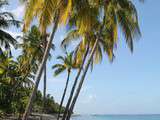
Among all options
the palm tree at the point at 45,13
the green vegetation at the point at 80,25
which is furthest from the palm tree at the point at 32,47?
the palm tree at the point at 45,13

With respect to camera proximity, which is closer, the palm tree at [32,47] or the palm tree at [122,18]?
the palm tree at [122,18]

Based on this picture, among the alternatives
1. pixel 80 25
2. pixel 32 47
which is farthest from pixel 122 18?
pixel 32 47

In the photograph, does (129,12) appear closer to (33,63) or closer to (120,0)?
(120,0)

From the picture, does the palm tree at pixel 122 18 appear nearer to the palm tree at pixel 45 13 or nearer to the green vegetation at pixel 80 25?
the green vegetation at pixel 80 25

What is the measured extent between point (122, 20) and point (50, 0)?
21.1 feet

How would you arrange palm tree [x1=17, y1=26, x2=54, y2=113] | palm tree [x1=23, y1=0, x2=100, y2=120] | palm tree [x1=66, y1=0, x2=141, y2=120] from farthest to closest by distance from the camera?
palm tree [x1=17, y1=26, x2=54, y2=113]
palm tree [x1=66, y1=0, x2=141, y2=120]
palm tree [x1=23, y1=0, x2=100, y2=120]

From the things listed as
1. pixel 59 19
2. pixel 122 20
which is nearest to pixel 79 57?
pixel 122 20

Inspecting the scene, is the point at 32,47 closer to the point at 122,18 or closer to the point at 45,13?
the point at 122,18

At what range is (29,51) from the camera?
1357 inches

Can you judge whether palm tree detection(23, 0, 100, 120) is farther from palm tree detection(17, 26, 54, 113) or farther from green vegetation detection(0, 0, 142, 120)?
palm tree detection(17, 26, 54, 113)

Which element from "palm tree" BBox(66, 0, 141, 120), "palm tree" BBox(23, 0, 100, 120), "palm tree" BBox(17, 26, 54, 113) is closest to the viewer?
"palm tree" BBox(23, 0, 100, 120)

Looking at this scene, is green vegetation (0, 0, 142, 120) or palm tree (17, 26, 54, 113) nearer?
green vegetation (0, 0, 142, 120)

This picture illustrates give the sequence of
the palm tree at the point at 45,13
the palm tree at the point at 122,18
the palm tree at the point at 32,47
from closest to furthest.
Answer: the palm tree at the point at 45,13 → the palm tree at the point at 122,18 → the palm tree at the point at 32,47

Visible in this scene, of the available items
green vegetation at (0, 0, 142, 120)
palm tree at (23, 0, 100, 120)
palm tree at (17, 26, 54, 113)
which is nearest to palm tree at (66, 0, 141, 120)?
green vegetation at (0, 0, 142, 120)
